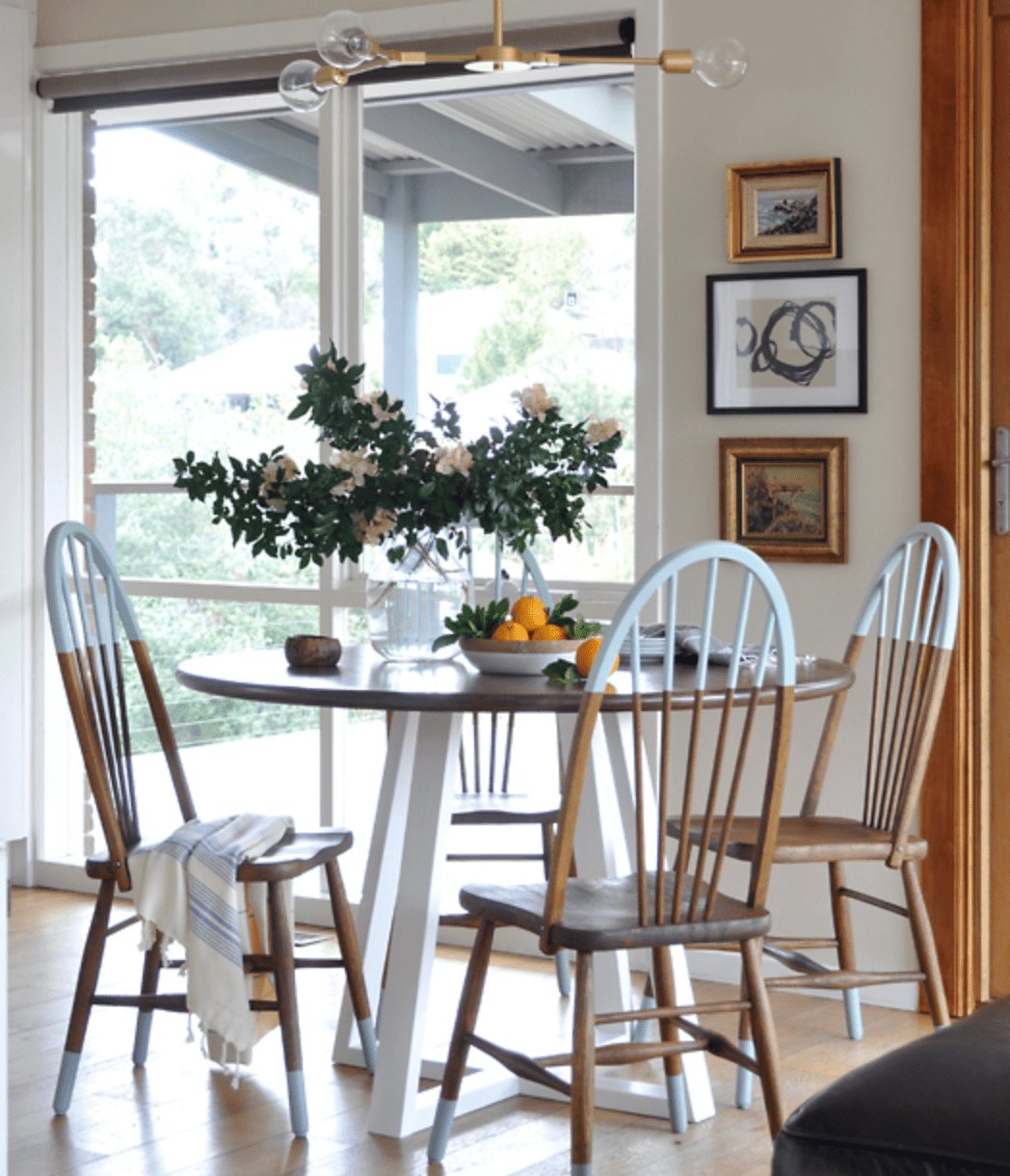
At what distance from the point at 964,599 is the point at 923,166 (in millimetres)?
927

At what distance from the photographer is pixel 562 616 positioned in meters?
2.85

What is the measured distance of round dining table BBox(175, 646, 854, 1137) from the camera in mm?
2461

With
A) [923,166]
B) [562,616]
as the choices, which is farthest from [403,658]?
[923,166]

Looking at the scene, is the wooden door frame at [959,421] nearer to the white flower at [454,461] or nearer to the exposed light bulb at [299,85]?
the white flower at [454,461]

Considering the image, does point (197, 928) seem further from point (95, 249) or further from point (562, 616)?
point (95, 249)

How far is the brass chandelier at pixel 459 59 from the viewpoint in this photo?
250 centimetres

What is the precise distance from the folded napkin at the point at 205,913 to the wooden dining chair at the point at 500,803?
411 mm

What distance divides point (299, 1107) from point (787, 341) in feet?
6.39

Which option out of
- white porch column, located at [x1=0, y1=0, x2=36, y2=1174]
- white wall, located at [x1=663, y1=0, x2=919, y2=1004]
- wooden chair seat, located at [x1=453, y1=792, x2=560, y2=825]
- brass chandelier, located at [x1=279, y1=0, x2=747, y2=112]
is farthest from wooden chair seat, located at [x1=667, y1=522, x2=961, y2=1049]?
white porch column, located at [x1=0, y1=0, x2=36, y2=1174]

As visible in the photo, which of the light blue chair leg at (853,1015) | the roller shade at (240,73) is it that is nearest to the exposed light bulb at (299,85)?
the roller shade at (240,73)

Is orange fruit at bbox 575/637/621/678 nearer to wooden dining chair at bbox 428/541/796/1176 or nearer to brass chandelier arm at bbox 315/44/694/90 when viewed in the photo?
wooden dining chair at bbox 428/541/796/1176

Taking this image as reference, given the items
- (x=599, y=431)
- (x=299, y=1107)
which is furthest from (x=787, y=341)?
(x=299, y=1107)

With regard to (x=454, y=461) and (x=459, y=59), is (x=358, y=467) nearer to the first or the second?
(x=454, y=461)

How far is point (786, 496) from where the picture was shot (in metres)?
3.58
